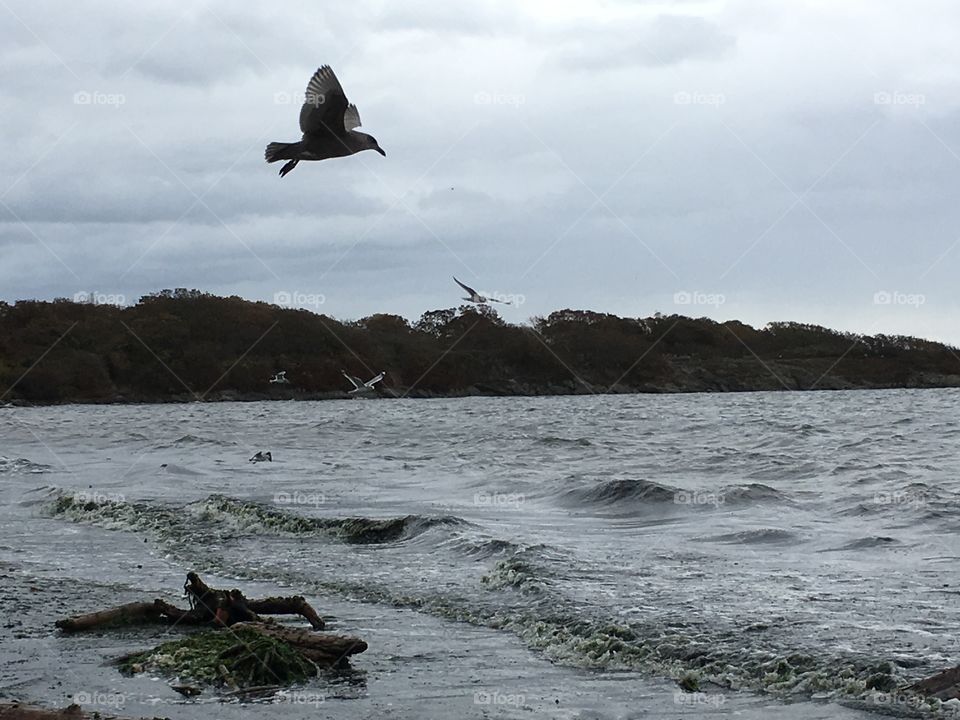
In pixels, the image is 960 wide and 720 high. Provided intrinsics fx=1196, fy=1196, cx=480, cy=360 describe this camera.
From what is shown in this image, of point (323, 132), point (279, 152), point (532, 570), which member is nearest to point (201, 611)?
point (532, 570)

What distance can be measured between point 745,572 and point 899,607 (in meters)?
2.29

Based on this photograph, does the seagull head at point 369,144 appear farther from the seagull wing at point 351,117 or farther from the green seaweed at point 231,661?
the green seaweed at point 231,661

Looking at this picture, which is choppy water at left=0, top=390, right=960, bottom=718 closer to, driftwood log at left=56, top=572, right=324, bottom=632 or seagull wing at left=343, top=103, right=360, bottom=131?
driftwood log at left=56, top=572, right=324, bottom=632

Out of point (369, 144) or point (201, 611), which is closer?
point (201, 611)

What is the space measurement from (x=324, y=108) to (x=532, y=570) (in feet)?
17.1

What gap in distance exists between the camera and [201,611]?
9.71 meters

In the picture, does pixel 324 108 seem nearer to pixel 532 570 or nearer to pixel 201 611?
pixel 201 611

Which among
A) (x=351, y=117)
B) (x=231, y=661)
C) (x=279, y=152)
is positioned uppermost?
(x=351, y=117)

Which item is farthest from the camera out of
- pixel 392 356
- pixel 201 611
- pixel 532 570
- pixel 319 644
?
pixel 392 356

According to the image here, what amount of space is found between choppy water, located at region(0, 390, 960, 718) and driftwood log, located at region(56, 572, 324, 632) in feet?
0.83

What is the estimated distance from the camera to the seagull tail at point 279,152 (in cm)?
1141

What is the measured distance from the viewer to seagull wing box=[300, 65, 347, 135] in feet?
37.7

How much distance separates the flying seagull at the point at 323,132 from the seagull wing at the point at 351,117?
0.01 meters

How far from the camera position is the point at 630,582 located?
12.1 metres
